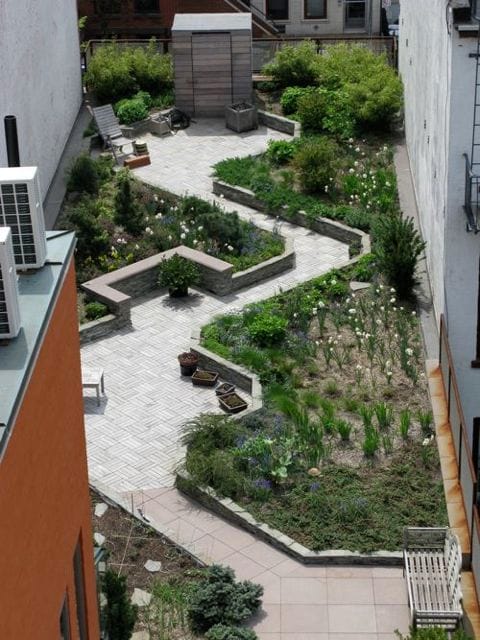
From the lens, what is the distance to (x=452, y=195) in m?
21.4

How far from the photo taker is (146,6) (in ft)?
155

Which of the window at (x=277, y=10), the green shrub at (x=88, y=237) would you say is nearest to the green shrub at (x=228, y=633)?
the green shrub at (x=88, y=237)

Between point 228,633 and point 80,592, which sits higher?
point 80,592

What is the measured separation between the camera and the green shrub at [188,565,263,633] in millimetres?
18391

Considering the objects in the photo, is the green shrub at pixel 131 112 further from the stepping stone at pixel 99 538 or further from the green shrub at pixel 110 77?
the stepping stone at pixel 99 538

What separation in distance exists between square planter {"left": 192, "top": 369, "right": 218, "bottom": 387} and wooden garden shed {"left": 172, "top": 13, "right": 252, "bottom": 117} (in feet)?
41.7

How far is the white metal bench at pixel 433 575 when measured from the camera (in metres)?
18.1

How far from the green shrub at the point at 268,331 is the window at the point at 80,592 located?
35.0ft

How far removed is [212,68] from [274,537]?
58.3 feet

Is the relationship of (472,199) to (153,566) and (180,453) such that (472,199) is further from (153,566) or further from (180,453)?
(153,566)

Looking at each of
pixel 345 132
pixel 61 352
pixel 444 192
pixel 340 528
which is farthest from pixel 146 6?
pixel 61 352

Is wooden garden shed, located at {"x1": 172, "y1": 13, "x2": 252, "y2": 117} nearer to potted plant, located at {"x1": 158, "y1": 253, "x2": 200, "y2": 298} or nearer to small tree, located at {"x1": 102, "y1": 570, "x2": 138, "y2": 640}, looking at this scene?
potted plant, located at {"x1": 158, "y1": 253, "x2": 200, "y2": 298}

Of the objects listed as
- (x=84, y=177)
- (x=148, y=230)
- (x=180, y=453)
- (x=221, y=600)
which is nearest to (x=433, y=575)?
(x=221, y=600)

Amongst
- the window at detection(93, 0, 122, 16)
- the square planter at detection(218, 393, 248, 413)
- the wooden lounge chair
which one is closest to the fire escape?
the square planter at detection(218, 393, 248, 413)
